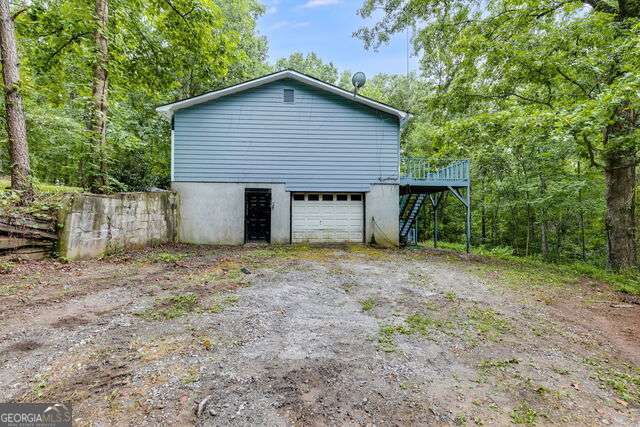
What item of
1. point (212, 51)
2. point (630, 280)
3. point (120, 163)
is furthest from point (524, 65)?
point (120, 163)

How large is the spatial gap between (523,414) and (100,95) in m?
9.32

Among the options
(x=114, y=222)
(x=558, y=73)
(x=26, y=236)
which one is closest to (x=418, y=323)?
(x=26, y=236)

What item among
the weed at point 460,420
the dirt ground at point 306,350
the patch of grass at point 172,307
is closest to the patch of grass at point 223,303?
the dirt ground at point 306,350

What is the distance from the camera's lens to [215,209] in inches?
385

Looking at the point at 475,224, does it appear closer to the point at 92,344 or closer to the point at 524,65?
the point at 524,65

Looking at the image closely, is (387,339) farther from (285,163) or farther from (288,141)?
(288,141)

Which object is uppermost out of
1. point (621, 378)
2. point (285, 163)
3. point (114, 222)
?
point (285, 163)

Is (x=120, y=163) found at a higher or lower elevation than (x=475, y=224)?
higher

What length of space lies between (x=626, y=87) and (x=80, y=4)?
1134 cm

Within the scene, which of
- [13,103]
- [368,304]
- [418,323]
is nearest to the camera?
[418,323]

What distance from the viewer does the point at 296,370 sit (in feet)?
8.46

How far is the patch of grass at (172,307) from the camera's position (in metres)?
3.64

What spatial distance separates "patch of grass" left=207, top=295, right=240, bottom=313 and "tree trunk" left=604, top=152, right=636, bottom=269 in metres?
9.59

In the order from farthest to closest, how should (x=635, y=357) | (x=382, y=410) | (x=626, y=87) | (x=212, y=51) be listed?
1. (x=212, y=51)
2. (x=626, y=87)
3. (x=635, y=357)
4. (x=382, y=410)
